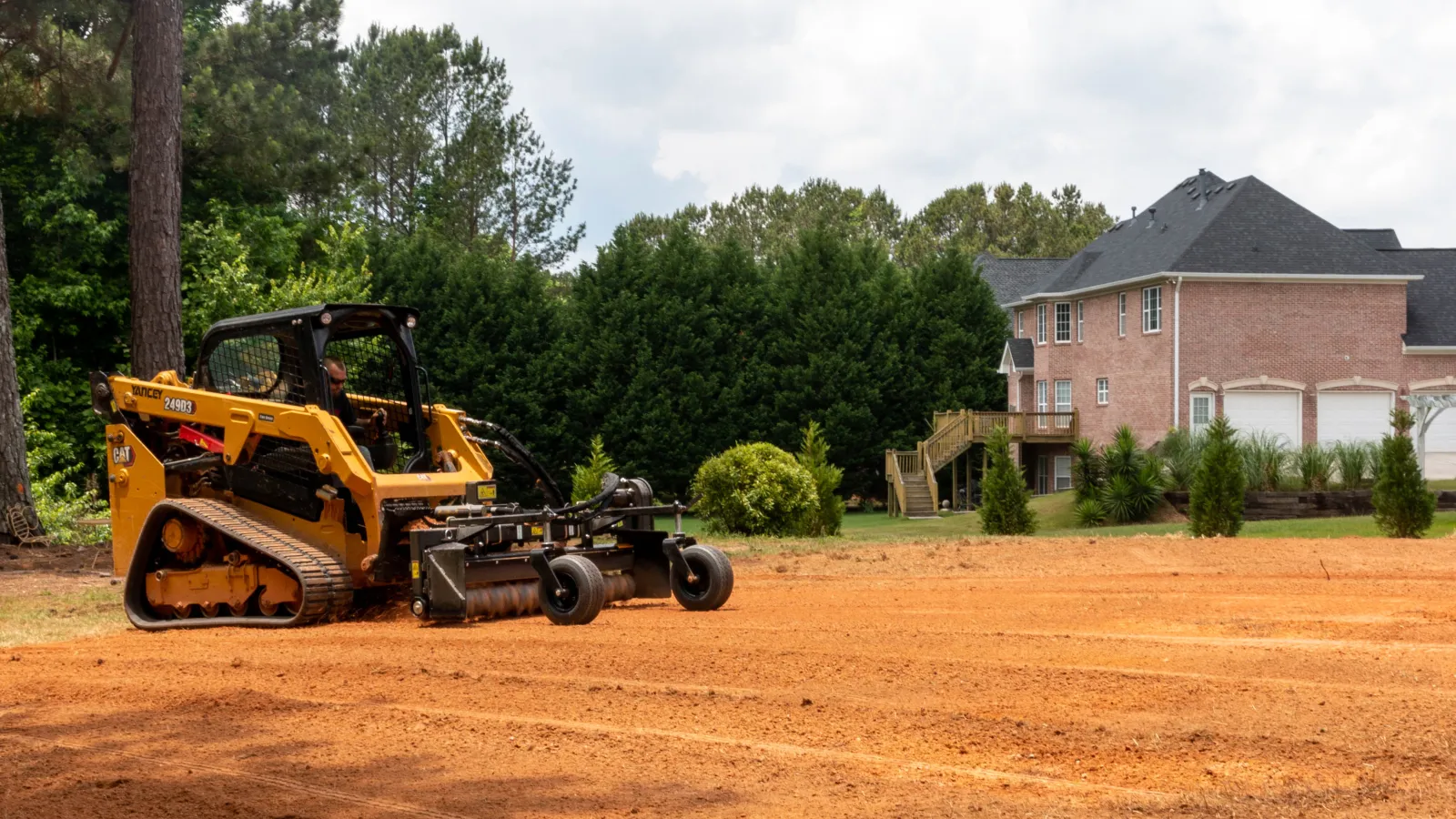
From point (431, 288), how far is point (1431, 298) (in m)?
A: 29.5

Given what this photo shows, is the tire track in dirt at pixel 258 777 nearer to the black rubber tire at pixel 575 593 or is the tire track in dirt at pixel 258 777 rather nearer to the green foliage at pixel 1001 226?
the black rubber tire at pixel 575 593

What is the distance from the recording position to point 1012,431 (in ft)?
152

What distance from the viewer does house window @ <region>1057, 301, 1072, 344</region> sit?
1921 inches

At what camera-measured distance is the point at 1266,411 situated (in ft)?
134

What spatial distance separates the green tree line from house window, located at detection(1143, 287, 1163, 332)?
20.1ft

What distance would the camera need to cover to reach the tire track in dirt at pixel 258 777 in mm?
5855

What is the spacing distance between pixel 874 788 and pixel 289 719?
332 centimetres

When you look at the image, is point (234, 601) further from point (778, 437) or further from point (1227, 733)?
point (778, 437)

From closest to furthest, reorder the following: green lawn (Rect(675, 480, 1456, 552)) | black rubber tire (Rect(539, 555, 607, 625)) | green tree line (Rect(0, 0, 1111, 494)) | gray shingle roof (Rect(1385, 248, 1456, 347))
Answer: black rubber tire (Rect(539, 555, 607, 625)) → green lawn (Rect(675, 480, 1456, 552)) → green tree line (Rect(0, 0, 1111, 494)) → gray shingle roof (Rect(1385, 248, 1456, 347))

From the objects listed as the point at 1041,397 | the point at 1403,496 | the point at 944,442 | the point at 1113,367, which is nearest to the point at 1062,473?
the point at 1041,397

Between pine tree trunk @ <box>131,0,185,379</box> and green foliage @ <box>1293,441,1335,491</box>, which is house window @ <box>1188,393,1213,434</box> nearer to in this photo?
green foliage @ <box>1293,441,1335,491</box>

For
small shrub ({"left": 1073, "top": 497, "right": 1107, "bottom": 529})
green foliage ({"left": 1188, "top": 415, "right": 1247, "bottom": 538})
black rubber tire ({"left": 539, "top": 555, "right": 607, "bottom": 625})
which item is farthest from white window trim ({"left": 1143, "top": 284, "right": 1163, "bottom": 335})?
black rubber tire ({"left": 539, "top": 555, "right": 607, "bottom": 625})

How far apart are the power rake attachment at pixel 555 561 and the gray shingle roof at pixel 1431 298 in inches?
1387

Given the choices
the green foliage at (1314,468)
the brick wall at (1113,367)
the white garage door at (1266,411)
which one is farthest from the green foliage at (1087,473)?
the white garage door at (1266,411)
